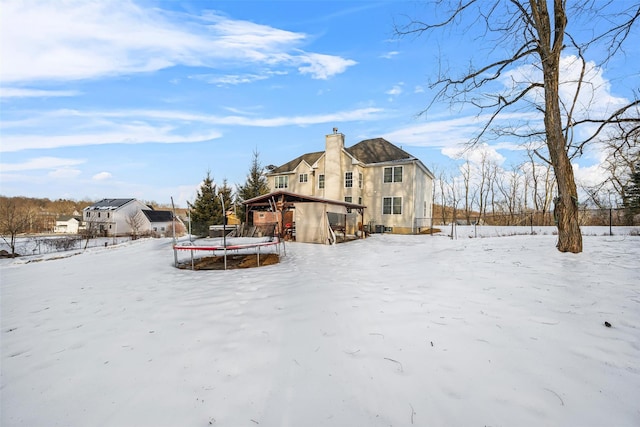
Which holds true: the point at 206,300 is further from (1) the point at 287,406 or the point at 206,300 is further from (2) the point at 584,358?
(2) the point at 584,358

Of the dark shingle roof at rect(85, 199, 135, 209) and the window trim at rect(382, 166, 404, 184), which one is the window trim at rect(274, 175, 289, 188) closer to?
the window trim at rect(382, 166, 404, 184)

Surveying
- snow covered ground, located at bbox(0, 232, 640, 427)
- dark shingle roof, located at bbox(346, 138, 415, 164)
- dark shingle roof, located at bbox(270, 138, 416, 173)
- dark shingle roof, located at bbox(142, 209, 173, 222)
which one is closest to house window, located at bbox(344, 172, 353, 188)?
dark shingle roof, located at bbox(270, 138, 416, 173)

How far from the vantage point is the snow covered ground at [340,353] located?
2107mm

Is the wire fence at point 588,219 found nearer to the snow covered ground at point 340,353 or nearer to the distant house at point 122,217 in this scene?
the snow covered ground at point 340,353

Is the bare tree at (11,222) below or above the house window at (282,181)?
below

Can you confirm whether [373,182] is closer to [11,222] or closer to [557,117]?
[557,117]

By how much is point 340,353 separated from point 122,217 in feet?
194

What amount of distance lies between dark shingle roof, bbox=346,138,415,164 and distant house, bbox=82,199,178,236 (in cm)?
3840

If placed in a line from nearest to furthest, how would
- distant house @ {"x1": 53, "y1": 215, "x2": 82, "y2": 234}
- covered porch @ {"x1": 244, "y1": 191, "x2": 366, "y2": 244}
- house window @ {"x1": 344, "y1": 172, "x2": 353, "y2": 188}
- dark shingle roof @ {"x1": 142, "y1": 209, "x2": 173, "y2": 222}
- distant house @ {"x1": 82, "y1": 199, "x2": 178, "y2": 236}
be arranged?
1. covered porch @ {"x1": 244, "y1": 191, "x2": 366, "y2": 244}
2. house window @ {"x1": 344, "y1": 172, "x2": 353, "y2": 188}
3. distant house @ {"x1": 82, "y1": 199, "x2": 178, "y2": 236}
4. dark shingle roof @ {"x1": 142, "y1": 209, "x2": 173, "y2": 222}
5. distant house @ {"x1": 53, "y1": 215, "x2": 82, "y2": 234}

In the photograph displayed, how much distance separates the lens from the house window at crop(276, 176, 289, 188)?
27639 millimetres

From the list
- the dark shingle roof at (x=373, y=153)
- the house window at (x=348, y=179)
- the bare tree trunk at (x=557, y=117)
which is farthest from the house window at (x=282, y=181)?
the bare tree trunk at (x=557, y=117)

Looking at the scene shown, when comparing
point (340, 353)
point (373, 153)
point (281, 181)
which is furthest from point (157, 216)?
point (340, 353)

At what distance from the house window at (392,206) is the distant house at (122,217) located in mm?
40473

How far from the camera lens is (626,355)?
8.71ft
